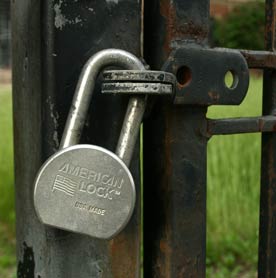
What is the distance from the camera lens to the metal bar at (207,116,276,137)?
0.63 metres

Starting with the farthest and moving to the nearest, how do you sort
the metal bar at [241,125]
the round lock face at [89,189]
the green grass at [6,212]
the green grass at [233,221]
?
the green grass at [6,212]
the green grass at [233,221]
the metal bar at [241,125]
the round lock face at [89,189]

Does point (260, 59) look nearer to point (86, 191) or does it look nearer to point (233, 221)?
point (86, 191)

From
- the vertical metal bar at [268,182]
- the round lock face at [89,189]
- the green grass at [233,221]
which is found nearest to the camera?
the round lock face at [89,189]

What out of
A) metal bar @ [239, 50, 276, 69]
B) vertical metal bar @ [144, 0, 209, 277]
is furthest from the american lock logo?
metal bar @ [239, 50, 276, 69]

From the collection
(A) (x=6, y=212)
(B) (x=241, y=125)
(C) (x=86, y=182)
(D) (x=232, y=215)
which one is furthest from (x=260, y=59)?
(A) (x=6, y=212)

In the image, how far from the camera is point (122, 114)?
0.55 meters

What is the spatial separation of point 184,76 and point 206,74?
2 cm

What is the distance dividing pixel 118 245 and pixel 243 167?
1.84m

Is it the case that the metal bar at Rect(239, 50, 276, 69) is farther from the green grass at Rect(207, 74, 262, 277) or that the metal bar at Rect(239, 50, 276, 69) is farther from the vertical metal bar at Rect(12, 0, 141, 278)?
the green grass at Rect(207, 74, 262, 277)

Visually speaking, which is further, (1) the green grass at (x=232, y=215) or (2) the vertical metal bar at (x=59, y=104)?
(1) the green grass at (x=232, y=215)

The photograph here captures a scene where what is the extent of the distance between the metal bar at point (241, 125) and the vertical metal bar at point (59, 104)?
110 millimetres

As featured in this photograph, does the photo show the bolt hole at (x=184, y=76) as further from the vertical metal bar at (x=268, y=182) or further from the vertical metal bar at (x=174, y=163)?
the vertical metal bar at (x=268, y=182)

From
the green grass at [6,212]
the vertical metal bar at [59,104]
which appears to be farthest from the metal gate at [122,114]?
the green grass at [6,212]

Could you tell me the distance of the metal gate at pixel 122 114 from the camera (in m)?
0.53
